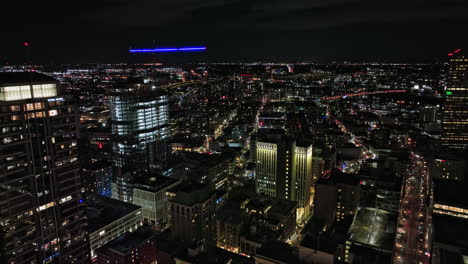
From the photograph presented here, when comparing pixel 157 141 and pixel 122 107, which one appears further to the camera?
pixel 157 141

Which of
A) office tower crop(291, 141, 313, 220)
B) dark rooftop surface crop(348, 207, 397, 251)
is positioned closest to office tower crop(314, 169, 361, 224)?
dark rooftop surface crop(348, 207, 397, 251)

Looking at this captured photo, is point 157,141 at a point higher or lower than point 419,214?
higher

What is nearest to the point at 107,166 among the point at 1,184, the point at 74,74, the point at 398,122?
the point at 1,184

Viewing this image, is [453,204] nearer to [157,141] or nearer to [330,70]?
[157,141]

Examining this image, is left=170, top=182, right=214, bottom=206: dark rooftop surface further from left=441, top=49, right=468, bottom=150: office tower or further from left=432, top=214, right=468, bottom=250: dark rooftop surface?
left=441, top=49, right=468, bottom=150: office tower

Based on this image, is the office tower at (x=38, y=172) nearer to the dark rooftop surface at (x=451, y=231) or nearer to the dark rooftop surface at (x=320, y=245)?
the dark rooftop surface at (x=320, y=245)

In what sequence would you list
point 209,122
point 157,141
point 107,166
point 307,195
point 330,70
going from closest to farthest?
1. point 307,195
2. point 107,166
3. point 157,141
4. point 209,122
5. point 330,70
